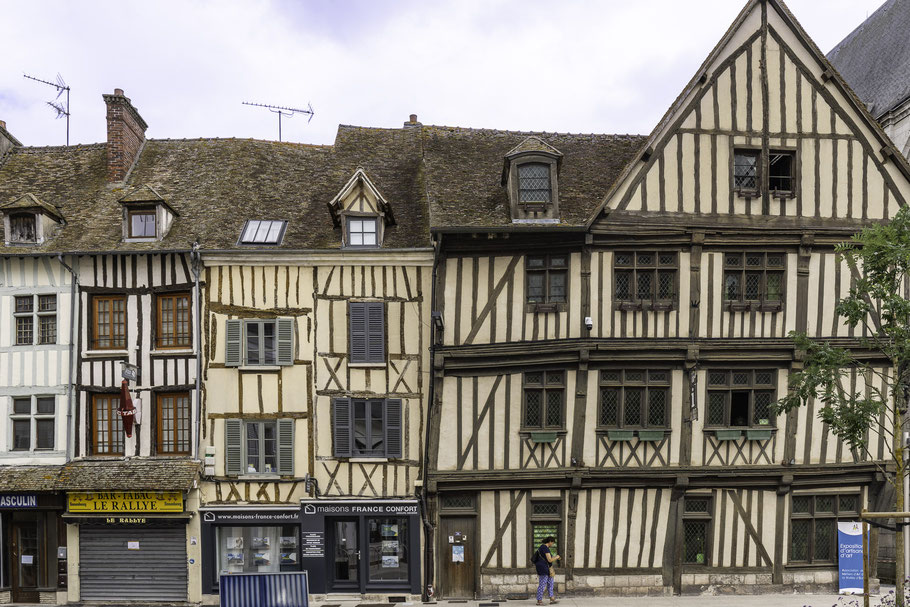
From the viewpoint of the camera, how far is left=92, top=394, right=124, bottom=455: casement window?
14.5 metres

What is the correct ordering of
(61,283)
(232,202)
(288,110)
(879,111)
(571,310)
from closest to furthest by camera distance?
(571,310) → (61,283) → (232,202) → (879,111) → (288,110)

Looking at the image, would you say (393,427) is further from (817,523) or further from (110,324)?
(817,523)

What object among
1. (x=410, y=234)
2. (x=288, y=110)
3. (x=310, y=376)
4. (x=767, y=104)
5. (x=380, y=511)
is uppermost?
(x=288, y=110)

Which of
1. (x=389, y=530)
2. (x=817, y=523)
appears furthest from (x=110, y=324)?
(x=817, y=523)

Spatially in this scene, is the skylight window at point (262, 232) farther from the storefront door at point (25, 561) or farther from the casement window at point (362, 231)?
the storefront door at point (25, 561)

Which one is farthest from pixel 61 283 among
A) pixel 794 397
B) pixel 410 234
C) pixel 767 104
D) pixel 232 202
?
pixel 767 104

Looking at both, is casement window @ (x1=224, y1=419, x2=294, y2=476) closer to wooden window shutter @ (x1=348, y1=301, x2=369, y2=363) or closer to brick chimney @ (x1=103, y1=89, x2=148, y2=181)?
wooden window shutter @ (x1=348, y1=301, x2=369, y2=363)

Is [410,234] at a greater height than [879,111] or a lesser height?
lesser

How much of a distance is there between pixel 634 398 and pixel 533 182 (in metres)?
5.03

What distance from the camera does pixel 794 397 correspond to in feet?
31.4

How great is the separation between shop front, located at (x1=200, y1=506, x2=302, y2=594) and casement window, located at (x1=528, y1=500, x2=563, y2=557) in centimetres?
498

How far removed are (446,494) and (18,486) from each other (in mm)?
8889

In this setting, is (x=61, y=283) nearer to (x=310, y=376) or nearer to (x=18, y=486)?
(x=18, y=486)

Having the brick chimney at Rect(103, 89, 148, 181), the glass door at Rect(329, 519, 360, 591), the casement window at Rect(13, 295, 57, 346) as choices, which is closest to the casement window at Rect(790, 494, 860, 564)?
the glass door at Rect(329, 519, 360, 591)
